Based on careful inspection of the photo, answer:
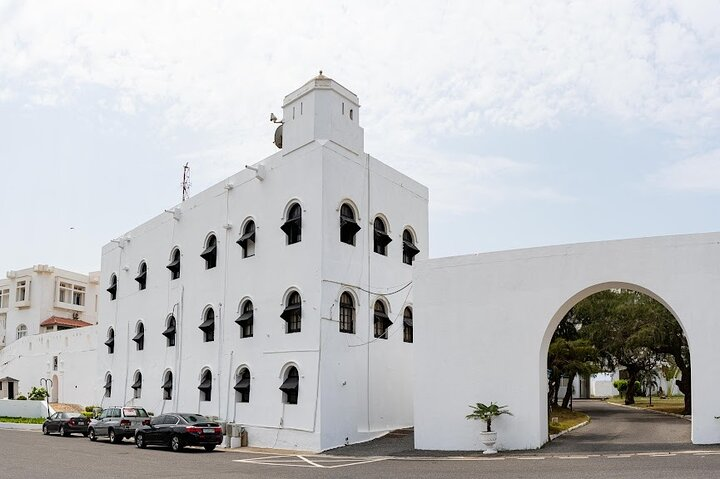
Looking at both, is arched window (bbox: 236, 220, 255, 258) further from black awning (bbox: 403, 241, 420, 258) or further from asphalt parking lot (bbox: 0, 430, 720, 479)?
asphalt parking lot (bbox: 0, 430, 720, 479)

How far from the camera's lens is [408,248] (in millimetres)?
28422

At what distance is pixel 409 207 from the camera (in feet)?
94.9

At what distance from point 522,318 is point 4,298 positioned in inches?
2304

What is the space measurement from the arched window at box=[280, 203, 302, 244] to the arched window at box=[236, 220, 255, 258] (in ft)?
7.02

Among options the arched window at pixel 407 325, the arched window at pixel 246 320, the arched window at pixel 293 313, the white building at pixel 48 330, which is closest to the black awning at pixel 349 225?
the arched window at pixel 293 313

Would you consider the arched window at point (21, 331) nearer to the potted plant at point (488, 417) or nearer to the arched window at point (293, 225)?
the arched window at point (293, 225)

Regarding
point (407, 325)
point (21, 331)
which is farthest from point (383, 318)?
point (21, 331)

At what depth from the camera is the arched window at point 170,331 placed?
31.3m

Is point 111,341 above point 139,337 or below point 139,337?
below

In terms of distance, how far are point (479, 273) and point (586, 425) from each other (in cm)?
1093

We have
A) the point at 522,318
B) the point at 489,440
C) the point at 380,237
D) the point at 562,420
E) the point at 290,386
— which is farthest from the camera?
the point at 562,420

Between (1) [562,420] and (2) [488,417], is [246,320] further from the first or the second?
(1) [562,420]

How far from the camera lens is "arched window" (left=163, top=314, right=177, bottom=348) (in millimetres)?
31297

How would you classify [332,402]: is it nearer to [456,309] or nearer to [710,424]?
[456,309]
